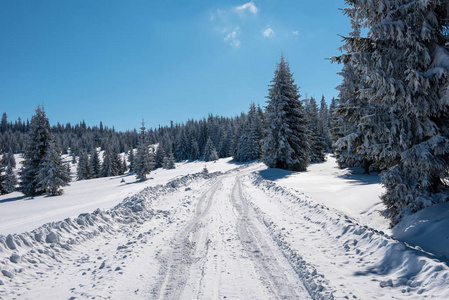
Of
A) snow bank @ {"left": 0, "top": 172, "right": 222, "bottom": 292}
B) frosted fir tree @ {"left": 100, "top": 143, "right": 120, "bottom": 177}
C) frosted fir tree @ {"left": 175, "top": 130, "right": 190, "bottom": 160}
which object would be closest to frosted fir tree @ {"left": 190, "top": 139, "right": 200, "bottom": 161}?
frosted fir tree @ {"left": 175, "top": 130, "right": 190, "bottom": 160}

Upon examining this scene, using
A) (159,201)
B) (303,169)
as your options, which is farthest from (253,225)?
(303,169)

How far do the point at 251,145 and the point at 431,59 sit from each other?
149 feet

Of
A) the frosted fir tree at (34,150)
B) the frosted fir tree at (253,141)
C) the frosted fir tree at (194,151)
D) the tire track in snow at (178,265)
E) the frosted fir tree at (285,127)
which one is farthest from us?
the frosted fir tree at (194,151)

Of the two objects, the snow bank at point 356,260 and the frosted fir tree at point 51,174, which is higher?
the frosted fir tree at point 51,174

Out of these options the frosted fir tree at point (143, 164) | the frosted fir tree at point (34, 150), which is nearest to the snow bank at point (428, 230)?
the frosted fir tree at point (34, 150)

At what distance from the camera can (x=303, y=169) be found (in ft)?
91.9

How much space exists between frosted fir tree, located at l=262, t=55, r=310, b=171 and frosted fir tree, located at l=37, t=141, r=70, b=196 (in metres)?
22.6

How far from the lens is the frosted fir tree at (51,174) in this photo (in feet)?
71.1

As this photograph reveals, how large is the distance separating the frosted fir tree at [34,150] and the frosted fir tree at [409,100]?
29.0m

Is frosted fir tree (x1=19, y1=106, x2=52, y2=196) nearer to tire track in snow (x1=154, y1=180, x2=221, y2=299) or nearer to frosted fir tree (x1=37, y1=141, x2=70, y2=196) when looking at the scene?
frosted fir tree (x1=37, y1=141, x2=70, y2=196)

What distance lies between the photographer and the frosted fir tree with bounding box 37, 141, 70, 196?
2167cm

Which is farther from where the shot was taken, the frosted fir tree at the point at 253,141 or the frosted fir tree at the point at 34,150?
the frosted fir tree at the point at 253,141

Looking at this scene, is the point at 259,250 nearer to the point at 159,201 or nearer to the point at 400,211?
the point at 400,211

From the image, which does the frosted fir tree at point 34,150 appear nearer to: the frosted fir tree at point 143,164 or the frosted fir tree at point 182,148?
the frosted fir tree at point 143,164
